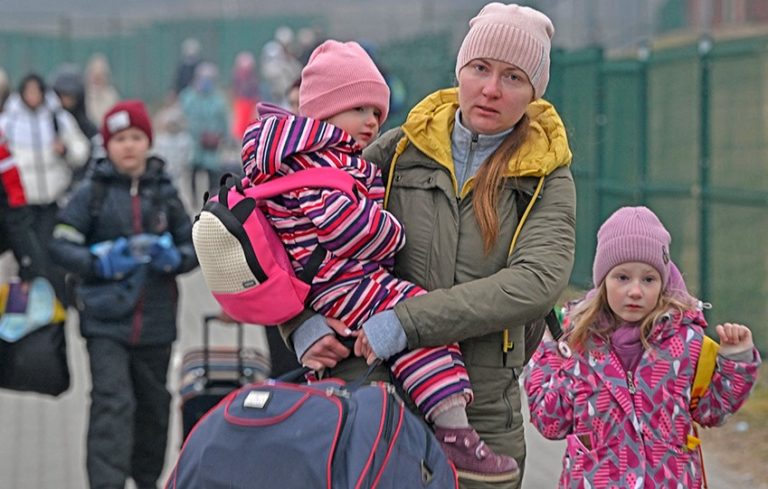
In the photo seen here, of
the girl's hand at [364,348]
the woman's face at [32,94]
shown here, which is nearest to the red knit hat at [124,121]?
the girl's hand at [364,348]

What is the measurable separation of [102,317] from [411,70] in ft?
43.3

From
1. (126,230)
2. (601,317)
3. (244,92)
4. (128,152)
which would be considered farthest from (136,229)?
(244,92)

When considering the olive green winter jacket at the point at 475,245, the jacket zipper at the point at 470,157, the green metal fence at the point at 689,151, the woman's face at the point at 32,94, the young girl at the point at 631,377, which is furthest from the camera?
the woman's face at the point at 32,94

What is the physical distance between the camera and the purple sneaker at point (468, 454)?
12.5 feet

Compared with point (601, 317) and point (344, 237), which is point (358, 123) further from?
point (601, 317)

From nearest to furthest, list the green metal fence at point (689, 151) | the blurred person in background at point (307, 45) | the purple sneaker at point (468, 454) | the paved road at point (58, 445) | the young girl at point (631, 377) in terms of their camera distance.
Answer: the purple sneaker at point (468, 454), the young girl at point (631, 377), the paved road at point (58, 445), the green metal fence at point (689, 151), the blurred person in background at point (307, 45)

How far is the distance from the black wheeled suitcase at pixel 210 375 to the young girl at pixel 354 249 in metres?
2.95

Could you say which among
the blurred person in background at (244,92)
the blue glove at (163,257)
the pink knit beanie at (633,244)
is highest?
the pink knit beanie at (633,244)

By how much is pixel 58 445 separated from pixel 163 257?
7.20 feet

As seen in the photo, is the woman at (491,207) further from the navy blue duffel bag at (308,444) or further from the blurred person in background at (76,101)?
the blurred person in background at (76,101)

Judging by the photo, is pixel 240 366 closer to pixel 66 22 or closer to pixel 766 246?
pixel 766 246

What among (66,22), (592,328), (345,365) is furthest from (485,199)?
(66,22)

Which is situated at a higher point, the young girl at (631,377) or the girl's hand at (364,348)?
the girl's hand at (364,348)

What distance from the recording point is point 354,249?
12.3 ft
